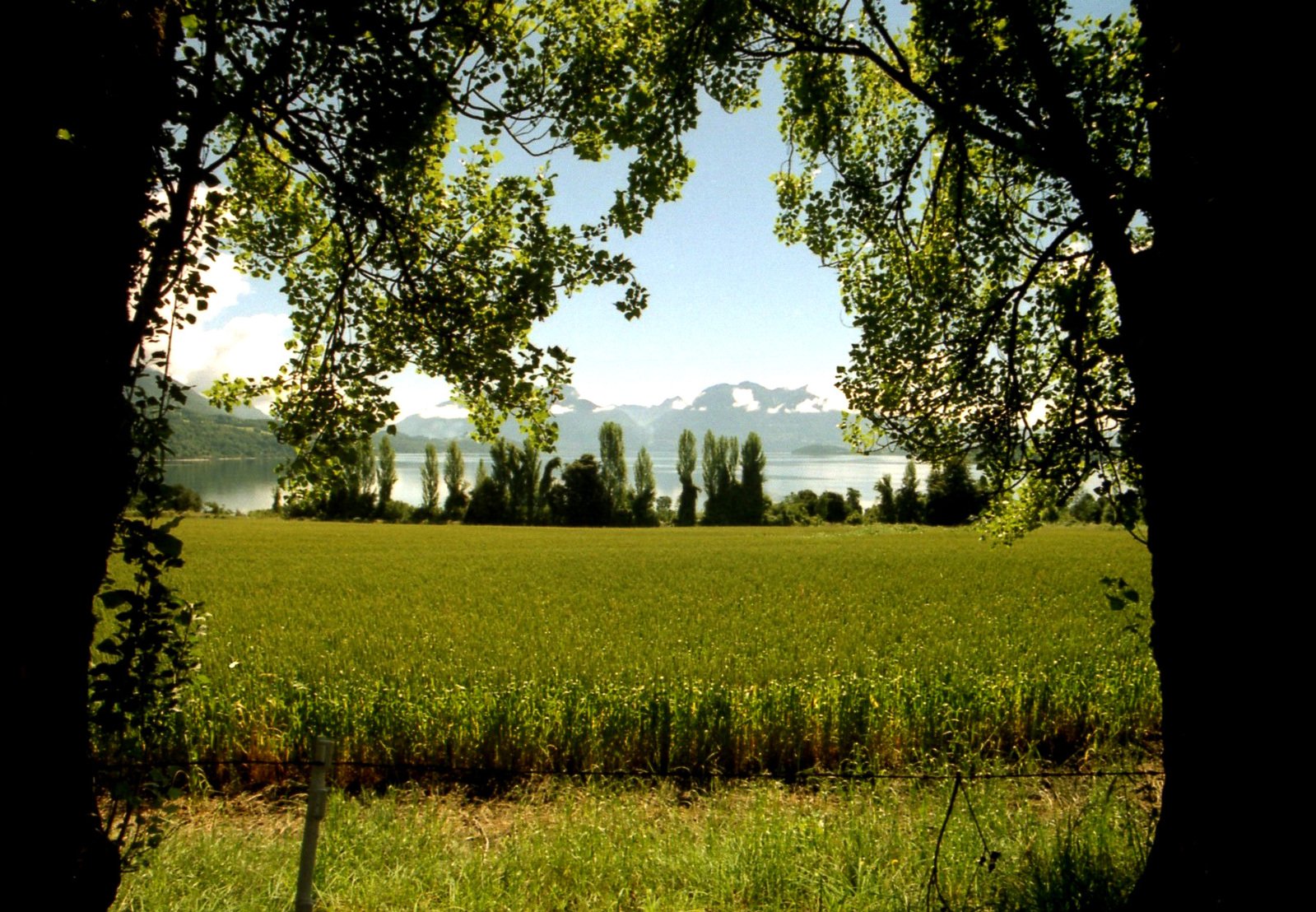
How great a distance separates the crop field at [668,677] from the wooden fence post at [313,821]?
0.96m

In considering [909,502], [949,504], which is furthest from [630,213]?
[909,502]

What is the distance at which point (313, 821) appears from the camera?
9.87ft

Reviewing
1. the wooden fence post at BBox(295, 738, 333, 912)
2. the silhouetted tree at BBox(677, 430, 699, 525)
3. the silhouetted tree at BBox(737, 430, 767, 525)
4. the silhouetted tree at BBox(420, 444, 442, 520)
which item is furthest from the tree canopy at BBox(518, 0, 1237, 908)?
the silhouetted tree at BBox(420, 444, 442, 520)

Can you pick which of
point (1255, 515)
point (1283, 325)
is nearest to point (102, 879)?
point (1255, 515)

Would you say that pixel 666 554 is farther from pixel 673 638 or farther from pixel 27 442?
pixel 27 442

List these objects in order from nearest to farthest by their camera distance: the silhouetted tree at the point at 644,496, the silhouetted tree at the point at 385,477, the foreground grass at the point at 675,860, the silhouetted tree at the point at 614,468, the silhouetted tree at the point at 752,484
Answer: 1. the foreground grass at the point at 675,860
2. the silhouetted tree at the point at 385,477
3. the silhouetted tree at the point at 644,496
4. the silhouetted tree at the point at 614,468
5. the silhouetted tree at the point at 752,484

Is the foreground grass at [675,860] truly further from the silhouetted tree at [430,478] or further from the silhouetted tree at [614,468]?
the silhouetted tree at [430,478]

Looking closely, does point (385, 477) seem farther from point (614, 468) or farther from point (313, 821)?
point (313, 821)

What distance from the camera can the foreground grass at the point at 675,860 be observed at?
152 inches

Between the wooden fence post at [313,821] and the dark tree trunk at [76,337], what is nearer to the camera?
the dark tree trunk at [76,337]

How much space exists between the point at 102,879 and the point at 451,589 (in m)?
18.5

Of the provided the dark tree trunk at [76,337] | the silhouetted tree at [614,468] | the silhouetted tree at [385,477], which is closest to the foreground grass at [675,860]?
the dark tree trunk at [76,337]

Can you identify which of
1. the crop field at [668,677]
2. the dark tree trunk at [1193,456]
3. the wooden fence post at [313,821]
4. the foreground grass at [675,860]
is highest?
the dark tree trunk at [1193,456]

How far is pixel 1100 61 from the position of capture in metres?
4.54
